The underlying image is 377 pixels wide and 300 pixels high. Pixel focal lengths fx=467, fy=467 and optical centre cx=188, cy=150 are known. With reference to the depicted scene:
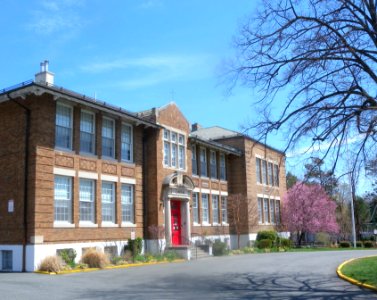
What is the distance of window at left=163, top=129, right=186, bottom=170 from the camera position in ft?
93.5

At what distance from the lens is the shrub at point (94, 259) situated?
20.2 metres

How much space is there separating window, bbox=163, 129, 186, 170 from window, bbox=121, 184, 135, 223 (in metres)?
3.16

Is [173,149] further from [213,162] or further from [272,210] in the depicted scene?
[272,210]

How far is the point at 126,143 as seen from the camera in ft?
84.9

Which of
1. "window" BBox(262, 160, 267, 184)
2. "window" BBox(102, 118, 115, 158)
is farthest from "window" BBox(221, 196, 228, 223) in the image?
"window" BBox(102, 118, 115, 158)

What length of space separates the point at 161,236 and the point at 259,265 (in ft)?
22.4

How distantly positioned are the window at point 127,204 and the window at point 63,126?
4754mm

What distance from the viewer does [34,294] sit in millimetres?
12539

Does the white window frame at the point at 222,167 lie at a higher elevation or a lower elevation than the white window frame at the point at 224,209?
higher

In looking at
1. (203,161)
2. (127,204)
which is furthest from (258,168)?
(127,204)

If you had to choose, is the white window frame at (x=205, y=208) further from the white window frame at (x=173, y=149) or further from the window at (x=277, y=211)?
the window at (x=277, y=211)

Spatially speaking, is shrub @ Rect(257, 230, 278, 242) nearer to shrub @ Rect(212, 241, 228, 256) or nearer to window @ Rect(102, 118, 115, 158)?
shrub @ Rect(212, 241, 228, 256)

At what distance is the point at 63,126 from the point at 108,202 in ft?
15.7

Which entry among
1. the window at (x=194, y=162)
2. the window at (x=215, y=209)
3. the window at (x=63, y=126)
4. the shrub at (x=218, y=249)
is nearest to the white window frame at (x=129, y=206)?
the window at (x=63, y=126)
